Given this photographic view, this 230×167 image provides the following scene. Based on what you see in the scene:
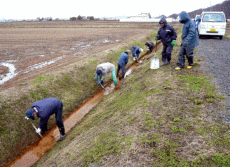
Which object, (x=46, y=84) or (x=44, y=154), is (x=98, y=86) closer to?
(x=46, y=84)

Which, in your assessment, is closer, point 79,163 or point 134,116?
point 79,163

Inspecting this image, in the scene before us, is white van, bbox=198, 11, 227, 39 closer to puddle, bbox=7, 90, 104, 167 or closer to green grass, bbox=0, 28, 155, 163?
green grass, bbox=0, 28, 155, 163

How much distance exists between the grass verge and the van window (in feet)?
38.0

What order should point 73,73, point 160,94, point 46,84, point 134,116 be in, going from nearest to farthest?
point 134,116
point 160,94
point 46,84
point 73,73

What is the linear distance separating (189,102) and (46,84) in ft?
24.2

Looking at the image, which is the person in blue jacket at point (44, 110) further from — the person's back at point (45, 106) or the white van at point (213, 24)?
the white van at point (213, 24)

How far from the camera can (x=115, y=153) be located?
12.4 ft

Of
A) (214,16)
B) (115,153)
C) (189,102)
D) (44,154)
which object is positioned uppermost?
(214,16)

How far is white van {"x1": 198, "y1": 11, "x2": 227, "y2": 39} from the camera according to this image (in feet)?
45.6

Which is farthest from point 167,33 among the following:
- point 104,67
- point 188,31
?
point 104,67

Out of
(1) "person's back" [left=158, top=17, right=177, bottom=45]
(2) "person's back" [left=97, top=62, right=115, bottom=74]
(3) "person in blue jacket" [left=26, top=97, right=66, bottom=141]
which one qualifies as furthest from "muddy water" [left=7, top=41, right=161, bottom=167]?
(1) "person's back" [left=158, top=17, right=177, bottom=45]

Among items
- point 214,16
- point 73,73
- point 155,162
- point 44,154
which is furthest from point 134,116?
point 214,16

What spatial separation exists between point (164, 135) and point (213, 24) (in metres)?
14.2

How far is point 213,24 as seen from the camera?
→ 13945 millimetres
